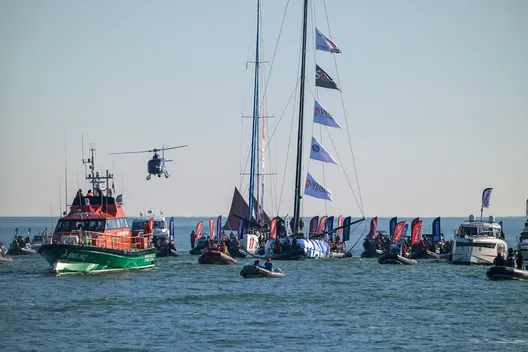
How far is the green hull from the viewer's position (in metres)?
61.3

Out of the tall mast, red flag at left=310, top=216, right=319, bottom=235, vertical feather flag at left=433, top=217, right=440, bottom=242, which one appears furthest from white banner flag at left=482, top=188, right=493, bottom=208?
the tall mast

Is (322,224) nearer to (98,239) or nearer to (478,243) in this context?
(478,243)

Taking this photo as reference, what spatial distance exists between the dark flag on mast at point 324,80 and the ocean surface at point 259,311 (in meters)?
20.5

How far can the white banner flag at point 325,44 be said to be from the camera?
84.9m

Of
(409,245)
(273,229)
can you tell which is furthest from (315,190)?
(409,245)

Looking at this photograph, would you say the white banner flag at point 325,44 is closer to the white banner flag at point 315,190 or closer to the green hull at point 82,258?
the white banner flag at point 315,190

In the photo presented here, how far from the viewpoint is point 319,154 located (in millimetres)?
84625

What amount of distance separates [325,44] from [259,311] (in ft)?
133

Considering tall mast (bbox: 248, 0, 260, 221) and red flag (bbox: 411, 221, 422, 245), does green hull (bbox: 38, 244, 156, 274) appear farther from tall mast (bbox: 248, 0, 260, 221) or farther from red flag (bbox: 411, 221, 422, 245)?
tall mast (bbox: 248, 0, 260, 221)

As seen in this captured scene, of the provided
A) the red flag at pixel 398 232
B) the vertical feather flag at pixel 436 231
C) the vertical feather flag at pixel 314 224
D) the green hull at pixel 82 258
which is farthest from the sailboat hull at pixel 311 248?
the green hull at pixel 82 258

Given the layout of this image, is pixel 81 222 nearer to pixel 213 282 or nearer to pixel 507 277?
pixel 213 282

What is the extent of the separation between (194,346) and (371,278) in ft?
103

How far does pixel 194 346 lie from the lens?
1542 inches

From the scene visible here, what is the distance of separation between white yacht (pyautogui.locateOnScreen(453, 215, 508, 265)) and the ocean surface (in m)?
5.59
